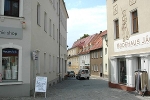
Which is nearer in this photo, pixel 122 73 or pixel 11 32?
pixel 11 32

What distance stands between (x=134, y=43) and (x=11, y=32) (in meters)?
8.73

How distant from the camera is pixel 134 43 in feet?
53.0

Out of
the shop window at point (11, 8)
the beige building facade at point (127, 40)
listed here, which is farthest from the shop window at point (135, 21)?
the shop window at point (11, 8)

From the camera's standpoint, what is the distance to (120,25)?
18.7 m

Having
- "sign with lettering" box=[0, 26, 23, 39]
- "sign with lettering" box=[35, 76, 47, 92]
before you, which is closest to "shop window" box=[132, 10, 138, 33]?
"sign with lettering" box=[35, 76, 47, 92]

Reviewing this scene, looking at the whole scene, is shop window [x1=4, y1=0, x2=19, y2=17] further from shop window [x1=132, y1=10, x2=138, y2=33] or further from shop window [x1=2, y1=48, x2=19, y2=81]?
shop window [x1=132, y1=10, x2=138, y2=33]

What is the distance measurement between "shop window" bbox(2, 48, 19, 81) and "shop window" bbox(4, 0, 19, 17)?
2.25 metres

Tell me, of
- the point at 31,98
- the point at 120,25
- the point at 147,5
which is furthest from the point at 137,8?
the point at 31,98

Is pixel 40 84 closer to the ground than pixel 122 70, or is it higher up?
closer to the ground

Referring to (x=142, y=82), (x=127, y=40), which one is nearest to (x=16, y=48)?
(x=142, y=82)

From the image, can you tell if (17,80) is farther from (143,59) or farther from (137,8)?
(137,8)

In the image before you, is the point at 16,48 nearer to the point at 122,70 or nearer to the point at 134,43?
the point at 134,43

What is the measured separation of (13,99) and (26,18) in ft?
16.6

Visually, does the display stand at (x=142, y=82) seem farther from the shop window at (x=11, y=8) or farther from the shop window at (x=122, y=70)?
the shop window at (x=11, y=8)
